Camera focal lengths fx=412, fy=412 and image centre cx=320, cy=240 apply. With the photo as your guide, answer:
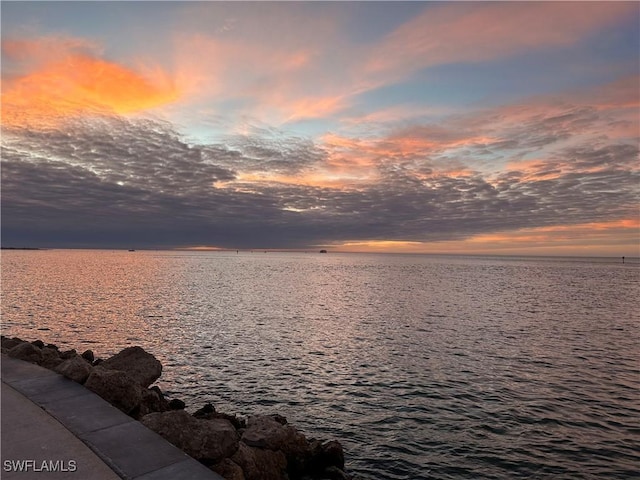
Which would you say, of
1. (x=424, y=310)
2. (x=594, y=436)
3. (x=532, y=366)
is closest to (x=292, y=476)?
(x=594, y=436)

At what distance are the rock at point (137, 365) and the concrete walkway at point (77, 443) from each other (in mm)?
4371

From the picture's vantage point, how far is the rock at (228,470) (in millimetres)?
8391

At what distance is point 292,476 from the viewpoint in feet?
35.9

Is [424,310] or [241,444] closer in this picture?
[241,444]

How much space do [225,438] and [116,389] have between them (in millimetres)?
3644

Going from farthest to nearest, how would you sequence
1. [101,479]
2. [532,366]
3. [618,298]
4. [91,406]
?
[618,298] → [532,366] → [91,406] → [101,479]

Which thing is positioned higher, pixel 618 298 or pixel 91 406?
pixel 91 406

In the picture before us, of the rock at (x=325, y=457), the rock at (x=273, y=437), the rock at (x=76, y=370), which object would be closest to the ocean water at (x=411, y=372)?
the rock at (x=325, y=457)

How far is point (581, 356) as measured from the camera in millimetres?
26453

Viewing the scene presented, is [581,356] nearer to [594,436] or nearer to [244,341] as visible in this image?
[594,436]

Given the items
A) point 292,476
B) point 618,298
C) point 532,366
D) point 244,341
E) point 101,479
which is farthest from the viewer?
point 618,298

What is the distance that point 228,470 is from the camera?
27.8 ft

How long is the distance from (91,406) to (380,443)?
368 inches

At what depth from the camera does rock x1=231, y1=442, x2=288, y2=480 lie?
916 centimetres
